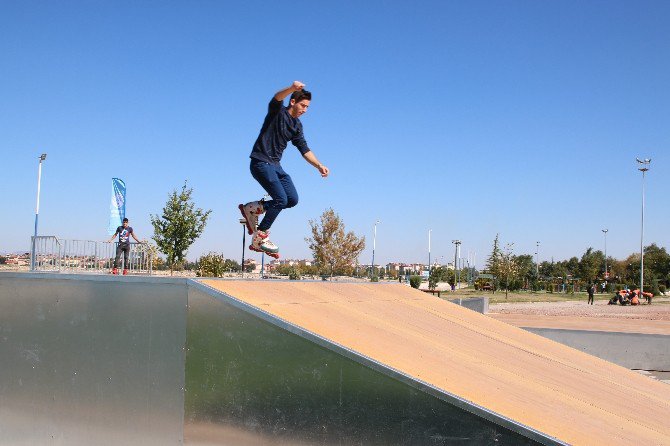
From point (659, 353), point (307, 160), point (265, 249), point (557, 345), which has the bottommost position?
point (659, 353)

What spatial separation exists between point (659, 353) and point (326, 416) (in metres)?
9.46

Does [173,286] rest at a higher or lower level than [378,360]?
higher

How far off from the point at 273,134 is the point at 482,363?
283 centimetres

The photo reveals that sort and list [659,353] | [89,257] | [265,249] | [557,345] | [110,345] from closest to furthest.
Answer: [110,345], [265,249], [557,345], [659,353], [89,257]

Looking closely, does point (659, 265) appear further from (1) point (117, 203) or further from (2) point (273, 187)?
(2) point (273, 187)

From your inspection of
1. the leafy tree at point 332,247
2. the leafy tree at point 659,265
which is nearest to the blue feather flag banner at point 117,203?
the leafy tree at point 332,247

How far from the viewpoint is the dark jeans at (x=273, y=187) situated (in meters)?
5.32

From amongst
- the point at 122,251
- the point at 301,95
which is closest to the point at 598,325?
the point at 122,251

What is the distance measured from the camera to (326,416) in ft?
9.92

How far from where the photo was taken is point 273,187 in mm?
5367

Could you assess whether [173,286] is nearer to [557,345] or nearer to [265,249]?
[265,249]

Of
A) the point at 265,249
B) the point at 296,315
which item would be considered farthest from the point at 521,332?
the point at 296,315

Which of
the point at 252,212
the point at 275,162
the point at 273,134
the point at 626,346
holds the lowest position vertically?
the point at 626,346

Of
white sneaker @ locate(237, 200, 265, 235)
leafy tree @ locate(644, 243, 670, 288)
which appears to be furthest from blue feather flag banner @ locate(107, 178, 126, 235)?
leafy tree @ locate(644, 243, 670, 288)
